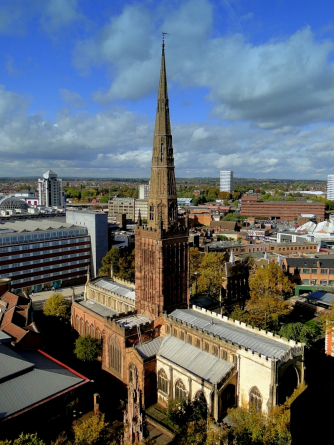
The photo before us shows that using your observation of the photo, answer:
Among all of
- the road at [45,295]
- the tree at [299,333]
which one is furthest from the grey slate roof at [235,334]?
the road at [45,295]

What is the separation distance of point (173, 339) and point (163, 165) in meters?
24.1

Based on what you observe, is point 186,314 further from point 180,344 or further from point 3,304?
point 3,304

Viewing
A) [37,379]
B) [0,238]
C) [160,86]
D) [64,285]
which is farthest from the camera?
[64,285]

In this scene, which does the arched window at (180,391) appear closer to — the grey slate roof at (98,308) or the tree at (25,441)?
the tree at (25,441)

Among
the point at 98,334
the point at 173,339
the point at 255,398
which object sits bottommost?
the point at 98,334

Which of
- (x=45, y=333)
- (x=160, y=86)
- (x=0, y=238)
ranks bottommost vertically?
(x=45, y=333)

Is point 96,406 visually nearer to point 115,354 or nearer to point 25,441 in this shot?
point 115,354

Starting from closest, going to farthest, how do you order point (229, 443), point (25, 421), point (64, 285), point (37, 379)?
point (229, 443), point (25, 421), point (37, 379), point (64, 285)

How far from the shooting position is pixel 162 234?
49.3 meters

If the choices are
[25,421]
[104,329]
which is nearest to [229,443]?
[25,421]

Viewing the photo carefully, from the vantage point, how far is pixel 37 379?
3881cm

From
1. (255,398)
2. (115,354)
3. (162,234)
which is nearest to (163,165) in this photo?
(162,234)

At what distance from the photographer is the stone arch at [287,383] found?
3774 cm

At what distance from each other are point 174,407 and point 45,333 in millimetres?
33968
